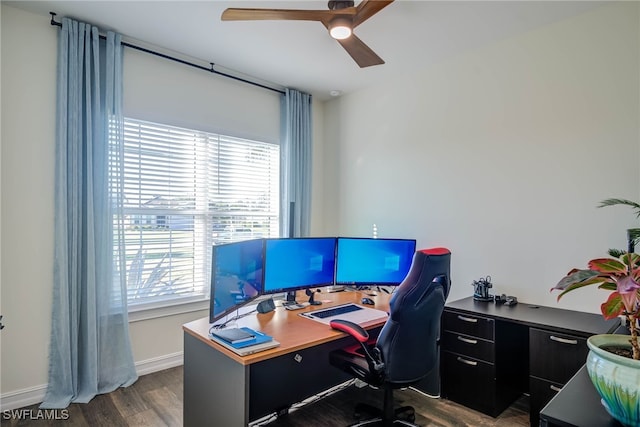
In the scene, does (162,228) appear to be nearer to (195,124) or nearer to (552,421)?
(195,124)

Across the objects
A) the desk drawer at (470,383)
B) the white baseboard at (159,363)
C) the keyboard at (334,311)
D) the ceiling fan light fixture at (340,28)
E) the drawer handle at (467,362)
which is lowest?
the white baseboard at (159,363)

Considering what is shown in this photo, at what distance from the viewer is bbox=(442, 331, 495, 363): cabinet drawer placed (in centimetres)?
238

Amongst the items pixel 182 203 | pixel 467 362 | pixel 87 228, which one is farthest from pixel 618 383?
pixel 182 203

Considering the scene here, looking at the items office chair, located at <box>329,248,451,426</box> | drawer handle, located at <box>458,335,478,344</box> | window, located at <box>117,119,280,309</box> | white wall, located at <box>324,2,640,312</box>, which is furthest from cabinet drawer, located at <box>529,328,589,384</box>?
window, located at <box>117,119,280,309</box>

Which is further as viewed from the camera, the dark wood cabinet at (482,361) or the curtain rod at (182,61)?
the curtain rod at (182,61)

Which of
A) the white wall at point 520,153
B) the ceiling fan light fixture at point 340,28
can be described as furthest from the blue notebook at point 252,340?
the white wall at point 520,153

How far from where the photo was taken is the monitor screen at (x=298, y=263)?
2.40 metres

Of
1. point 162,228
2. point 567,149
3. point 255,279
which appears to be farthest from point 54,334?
point 567,149

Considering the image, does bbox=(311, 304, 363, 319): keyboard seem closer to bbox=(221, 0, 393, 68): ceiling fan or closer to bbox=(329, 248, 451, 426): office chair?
bbox=(329, 248, 451, 426): office chair

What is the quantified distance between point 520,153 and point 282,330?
2.23 m

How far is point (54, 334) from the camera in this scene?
8.25ft

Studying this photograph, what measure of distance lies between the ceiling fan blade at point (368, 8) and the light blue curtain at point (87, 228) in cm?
195
